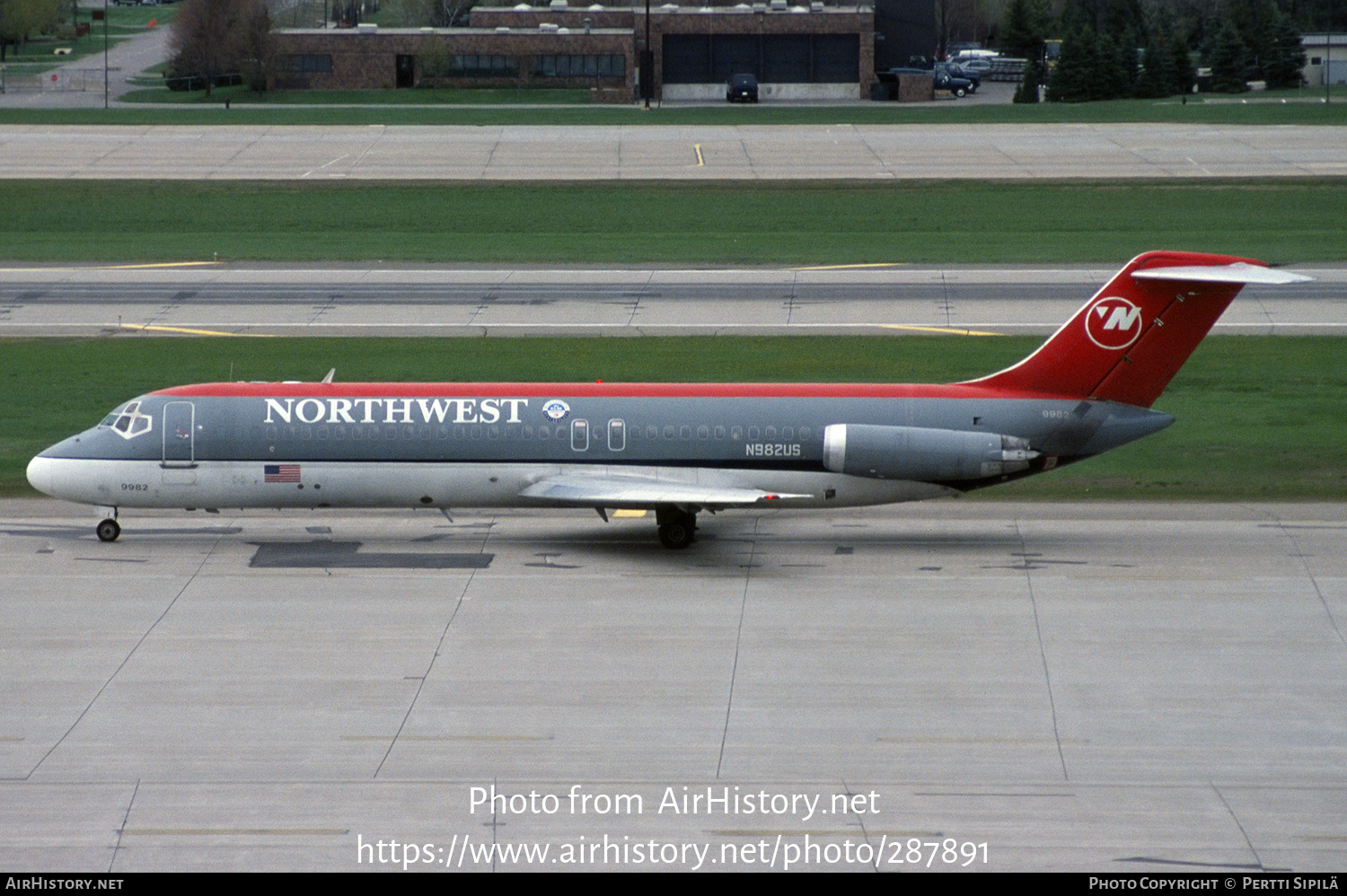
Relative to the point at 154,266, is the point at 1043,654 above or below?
above

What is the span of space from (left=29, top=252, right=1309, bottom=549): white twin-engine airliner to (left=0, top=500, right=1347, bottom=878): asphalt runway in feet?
5.05

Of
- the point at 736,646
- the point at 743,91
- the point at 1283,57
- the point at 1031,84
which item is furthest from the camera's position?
the point at 1283,57

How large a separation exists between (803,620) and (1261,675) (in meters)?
7.82

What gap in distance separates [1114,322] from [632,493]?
10.5 metres

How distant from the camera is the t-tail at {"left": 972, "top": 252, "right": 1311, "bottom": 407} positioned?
32.5m

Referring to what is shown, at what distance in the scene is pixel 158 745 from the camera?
2311cm

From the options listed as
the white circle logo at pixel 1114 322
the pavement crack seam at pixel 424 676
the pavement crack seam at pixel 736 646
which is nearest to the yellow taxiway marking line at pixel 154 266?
the pavement crack seam at pixel 736 646

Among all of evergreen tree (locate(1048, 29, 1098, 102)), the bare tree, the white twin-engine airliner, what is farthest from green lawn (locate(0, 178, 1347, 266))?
the bare tree

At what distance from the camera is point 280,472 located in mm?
33000

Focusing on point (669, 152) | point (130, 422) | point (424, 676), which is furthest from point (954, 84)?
point (424, 676)

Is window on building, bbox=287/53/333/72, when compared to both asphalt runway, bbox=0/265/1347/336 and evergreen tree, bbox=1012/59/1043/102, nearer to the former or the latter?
evergreen tree, bbox=1012/59/1043/102

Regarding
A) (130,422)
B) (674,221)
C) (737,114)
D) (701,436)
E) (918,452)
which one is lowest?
(674,221)

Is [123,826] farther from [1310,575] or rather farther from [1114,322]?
Answer: [1310,575]

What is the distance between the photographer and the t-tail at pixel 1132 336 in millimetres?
32500
